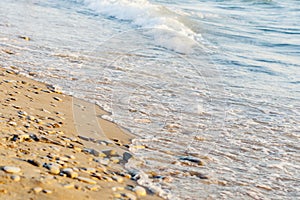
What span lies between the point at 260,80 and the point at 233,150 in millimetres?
3572

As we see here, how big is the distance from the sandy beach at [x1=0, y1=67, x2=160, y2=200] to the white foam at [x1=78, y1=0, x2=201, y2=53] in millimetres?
5207

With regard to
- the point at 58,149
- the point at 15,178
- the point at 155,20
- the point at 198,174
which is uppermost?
the point at 155,20

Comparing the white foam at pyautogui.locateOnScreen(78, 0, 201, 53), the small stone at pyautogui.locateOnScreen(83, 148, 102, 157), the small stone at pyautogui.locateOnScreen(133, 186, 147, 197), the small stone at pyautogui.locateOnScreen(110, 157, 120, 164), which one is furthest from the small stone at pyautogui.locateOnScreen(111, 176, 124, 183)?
the white foam at pyautogui.locateOnScreen(78, 0, 201, 53)

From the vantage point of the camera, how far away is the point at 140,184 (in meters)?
3.94

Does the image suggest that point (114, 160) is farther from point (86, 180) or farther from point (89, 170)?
point (86, 180)

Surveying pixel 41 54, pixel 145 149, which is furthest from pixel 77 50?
pixel 145 149

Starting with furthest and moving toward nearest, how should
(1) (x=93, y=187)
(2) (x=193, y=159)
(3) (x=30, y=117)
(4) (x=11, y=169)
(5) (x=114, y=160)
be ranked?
(3) (x=30, y=117), (2) (x=193, y=159), (5) (x=114, y=160), (1) (x=93, y=187), (4) (x=11, y=169)

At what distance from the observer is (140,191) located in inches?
148

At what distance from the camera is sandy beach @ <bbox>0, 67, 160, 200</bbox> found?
3.33m

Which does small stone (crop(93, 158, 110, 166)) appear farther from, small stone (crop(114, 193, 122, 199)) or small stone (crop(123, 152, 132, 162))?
small stone (crop(114, 193, 122, 199))

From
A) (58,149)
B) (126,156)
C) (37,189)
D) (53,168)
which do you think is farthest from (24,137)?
(37,189)

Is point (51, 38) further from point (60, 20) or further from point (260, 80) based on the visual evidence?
point (260, 80)

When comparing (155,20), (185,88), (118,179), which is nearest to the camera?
(118,179)

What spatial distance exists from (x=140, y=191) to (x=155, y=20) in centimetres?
1171
